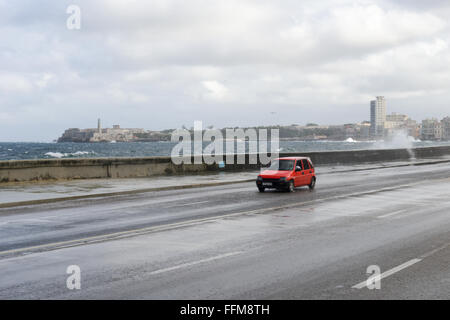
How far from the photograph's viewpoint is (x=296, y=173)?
75.0 ft

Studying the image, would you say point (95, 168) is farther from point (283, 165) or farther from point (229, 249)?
point (229, 249)

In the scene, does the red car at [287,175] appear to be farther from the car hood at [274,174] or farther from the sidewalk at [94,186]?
the sidewalk at [94,186]

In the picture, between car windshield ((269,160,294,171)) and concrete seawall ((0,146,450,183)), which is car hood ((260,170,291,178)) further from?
concrete seawall ((0,146,450,183))

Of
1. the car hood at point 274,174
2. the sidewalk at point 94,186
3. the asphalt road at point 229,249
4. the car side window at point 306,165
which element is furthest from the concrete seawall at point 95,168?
the car side window at point 306,165

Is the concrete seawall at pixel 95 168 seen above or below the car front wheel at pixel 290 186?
above

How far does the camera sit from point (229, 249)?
9.96 meters

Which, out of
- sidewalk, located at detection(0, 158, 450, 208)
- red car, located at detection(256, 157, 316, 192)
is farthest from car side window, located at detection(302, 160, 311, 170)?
sidewalk, located at detection(0, 158, 450, 208)

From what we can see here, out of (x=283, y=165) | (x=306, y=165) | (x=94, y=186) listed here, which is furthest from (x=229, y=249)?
(x=94, y=186)

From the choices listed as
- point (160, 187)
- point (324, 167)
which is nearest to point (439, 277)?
point (160, 187)

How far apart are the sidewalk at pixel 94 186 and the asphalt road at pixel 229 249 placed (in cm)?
190

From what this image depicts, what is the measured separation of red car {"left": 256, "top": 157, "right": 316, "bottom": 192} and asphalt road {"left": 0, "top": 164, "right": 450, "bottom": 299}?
3.84m

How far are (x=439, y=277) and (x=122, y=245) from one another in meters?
5.66

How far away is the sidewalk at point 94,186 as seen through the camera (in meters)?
19.8
